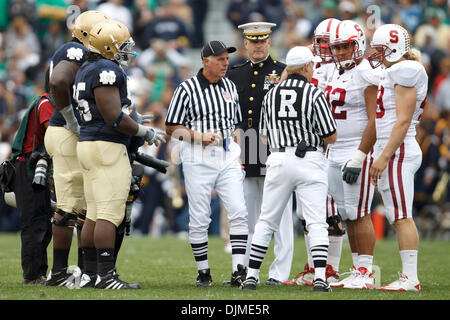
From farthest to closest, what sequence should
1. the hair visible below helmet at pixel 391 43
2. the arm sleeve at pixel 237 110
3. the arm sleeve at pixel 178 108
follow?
the arm sleeve at pixel 237 110 < the arm sleeve at pixel 178 108 < the hair visible below helmet at pixel 391 43

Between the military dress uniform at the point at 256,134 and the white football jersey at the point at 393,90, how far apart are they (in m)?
1.19

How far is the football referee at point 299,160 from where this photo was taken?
21.4 ft

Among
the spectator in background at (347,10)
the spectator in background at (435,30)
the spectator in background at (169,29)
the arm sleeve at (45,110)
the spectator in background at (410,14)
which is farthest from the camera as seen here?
the spectator in background at (169,29)

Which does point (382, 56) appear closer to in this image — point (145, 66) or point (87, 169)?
point (87, 169)

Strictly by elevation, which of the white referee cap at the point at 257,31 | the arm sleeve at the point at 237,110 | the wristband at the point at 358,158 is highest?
the white referee cap at the point at 257,31

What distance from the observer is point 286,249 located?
7695 mm

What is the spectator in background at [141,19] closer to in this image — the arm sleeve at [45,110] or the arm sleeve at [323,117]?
the arm sleeve at [45,110]

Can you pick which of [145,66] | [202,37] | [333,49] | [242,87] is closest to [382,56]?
[333,49]

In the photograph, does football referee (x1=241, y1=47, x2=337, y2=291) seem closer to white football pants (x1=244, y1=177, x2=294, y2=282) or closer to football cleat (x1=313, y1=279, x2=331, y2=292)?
football cleat (x1=313, y1=279, x2=331, y2=292)

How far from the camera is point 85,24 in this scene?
7.02 meters

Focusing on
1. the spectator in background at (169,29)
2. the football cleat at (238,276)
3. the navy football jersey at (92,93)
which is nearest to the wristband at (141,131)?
the navy football jersey at (92,93)

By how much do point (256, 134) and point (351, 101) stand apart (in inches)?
41.6

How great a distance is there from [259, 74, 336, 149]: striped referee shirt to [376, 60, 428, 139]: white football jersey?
2.02 ft

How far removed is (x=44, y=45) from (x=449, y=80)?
7.93 metres
